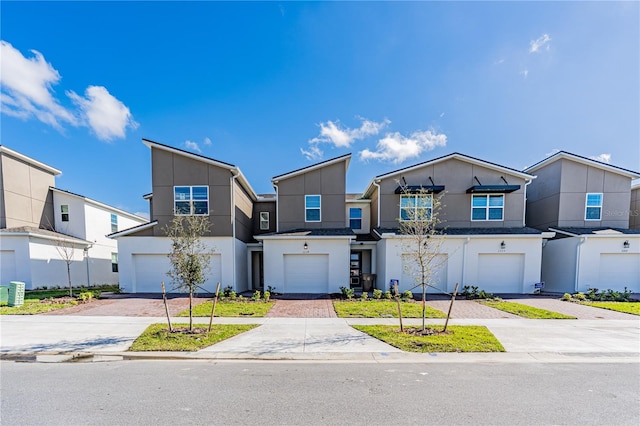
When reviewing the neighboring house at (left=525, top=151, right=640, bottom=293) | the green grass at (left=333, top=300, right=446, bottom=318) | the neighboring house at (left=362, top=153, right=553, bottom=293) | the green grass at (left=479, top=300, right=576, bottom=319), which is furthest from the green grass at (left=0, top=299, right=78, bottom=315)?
the neighboring house at (left=525, top=151, right=640, bottom=293)

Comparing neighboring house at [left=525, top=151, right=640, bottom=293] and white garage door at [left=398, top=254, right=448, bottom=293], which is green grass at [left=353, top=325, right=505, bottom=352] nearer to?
white garage door at [left=398, top=254, right=448, bottom=293]

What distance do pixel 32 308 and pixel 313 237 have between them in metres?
11.4

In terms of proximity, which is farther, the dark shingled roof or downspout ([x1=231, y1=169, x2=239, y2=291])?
the dark shingled roof

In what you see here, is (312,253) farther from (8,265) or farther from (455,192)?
(8,265)

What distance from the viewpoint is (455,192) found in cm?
1418

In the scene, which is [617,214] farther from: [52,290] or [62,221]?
[62,221]

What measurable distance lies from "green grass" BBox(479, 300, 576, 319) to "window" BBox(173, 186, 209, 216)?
14182mm

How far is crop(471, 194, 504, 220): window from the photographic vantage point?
14109mm

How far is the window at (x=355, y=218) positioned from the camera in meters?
17.0

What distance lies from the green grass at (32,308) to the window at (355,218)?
14552 mm

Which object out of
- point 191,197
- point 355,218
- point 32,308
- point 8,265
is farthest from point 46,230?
point 355,218

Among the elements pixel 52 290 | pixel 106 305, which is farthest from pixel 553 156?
pixel 52 290

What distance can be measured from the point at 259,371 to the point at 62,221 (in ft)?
67.3

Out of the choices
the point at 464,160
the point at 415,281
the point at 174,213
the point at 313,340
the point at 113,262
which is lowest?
the point at 113,262
